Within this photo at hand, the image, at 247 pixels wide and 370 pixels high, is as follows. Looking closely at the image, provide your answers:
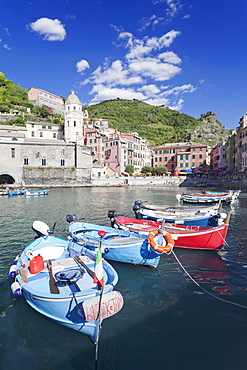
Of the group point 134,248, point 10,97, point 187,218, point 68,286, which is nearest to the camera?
point 68,286

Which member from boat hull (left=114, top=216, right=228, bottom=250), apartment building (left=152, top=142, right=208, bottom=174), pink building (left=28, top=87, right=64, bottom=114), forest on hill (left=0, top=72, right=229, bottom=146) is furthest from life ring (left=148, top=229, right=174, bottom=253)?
pink building (left=28, top=87, right=64, bottom=114)

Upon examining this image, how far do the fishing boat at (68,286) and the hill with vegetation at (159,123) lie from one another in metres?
103

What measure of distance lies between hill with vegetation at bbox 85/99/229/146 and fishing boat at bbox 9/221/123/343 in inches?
4039

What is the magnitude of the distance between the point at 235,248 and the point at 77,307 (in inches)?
374

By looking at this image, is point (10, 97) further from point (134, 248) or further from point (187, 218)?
point (134, 248)

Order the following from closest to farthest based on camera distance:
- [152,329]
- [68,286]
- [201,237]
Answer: [152,329]
[68,286]
[201,237]

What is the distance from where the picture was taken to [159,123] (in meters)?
151

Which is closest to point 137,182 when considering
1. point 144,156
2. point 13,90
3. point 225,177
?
point 144,156

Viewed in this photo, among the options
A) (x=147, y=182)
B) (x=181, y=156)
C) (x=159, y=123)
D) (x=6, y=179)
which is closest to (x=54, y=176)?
(x=6, y=179)

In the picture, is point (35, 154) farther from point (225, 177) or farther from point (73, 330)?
point (73, 330)

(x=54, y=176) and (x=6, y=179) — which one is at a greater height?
(x=54, y=176)

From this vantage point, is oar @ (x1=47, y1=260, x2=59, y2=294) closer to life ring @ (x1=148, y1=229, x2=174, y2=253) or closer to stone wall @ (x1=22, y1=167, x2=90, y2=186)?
life ring @ (x1=148, y1=229, x2=174, y2=253)

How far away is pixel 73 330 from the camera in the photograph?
5324mm

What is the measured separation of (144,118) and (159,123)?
1251 centimetres
